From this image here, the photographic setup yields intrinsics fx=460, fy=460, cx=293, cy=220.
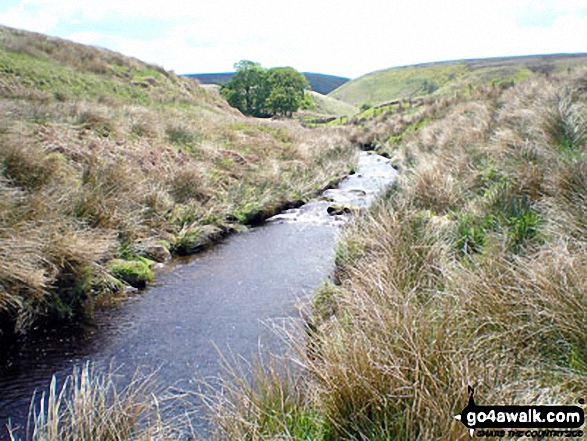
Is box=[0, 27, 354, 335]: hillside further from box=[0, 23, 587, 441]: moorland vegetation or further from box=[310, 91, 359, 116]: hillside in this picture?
box=[310, 91, 359, 116]: hillside

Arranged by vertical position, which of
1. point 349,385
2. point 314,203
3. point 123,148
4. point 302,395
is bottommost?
point 314,203

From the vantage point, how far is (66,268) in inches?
265

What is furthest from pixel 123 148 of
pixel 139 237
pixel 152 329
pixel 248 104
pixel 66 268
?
pixel 248 104

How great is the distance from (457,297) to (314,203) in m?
12.0

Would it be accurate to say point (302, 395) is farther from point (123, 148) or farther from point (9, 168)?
point (123, 148)

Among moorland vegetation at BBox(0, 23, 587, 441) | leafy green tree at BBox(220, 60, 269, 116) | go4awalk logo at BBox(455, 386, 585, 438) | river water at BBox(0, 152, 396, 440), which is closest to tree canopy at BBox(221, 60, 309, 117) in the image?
leafy green tree at BBox(220, 60, 269, 116)

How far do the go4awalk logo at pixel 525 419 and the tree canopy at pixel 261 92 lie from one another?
67.6 m

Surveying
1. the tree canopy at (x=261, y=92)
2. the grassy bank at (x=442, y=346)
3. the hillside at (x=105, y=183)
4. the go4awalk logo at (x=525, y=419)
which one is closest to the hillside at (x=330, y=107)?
the tree canopy at (x=261, y=92)

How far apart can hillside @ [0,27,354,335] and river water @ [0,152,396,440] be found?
1.74 feet

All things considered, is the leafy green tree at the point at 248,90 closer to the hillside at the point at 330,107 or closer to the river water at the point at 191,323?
the hillside at the point at 330,107

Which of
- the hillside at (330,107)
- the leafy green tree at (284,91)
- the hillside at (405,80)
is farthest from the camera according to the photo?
the hillside at (405,80)

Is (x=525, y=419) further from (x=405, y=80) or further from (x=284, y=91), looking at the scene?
(x=405, y=80)

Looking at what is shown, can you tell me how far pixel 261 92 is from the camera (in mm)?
Result: 71562

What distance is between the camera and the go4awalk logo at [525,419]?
2471 mm
